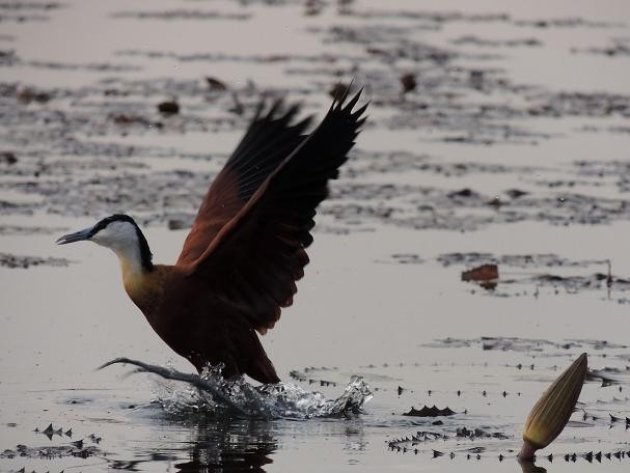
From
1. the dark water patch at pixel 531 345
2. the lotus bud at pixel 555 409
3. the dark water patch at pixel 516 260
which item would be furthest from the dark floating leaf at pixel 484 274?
the lotus bud at pixel 555 409

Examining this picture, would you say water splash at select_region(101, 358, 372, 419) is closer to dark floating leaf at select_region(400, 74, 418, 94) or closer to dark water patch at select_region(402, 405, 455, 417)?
dark water patch at select_region(402, 405, 455, 417)

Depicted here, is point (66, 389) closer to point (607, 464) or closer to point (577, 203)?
point (607, 464)

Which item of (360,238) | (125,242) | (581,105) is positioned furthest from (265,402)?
(581,105)

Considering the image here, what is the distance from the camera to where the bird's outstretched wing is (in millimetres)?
8281

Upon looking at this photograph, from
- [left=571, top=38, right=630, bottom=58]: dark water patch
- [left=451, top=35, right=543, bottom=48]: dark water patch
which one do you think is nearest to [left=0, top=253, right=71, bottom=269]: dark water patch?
[left=571, top=38, right=630, bottom=58]: dark water patch

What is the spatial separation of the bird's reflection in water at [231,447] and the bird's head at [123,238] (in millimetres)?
786

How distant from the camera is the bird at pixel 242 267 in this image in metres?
8.34

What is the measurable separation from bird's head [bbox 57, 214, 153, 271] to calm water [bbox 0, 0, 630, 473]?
571 mm

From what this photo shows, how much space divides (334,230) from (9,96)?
21.1 feet

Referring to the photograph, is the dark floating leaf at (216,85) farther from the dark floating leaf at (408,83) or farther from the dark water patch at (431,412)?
the dark water patch at (431,412)

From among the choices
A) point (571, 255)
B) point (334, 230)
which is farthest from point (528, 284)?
point (334, 230)

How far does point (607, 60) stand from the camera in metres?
20.4

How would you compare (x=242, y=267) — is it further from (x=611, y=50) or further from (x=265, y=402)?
(x=611, y=50)

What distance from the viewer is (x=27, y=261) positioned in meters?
11.3
